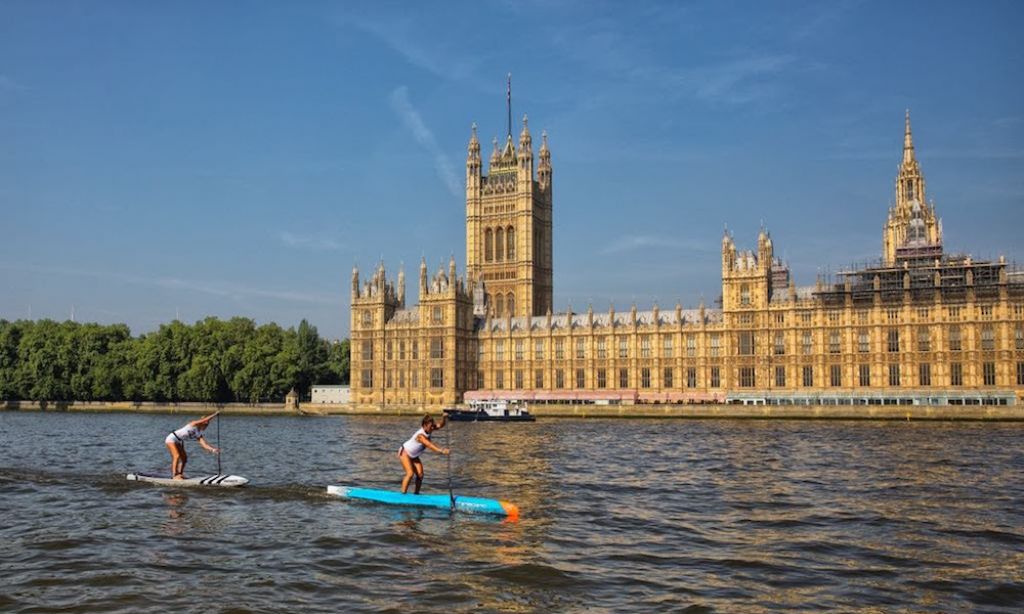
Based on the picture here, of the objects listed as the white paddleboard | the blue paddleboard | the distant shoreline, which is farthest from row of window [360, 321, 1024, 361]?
the white paddleboard

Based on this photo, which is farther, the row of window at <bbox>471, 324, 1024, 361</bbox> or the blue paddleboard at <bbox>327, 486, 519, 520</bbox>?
the row of window at <bbox>471, 324, 1024, 361</bbox>

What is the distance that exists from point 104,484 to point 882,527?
939 inches

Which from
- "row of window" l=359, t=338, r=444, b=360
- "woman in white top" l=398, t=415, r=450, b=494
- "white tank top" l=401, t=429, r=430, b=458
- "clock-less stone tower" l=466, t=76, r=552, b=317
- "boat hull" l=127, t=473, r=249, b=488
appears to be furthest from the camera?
"clock-less stone tower" l=466, t=76, r=552, b=317

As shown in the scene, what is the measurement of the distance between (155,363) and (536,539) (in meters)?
105

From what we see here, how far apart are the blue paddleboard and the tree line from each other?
89.9 metres

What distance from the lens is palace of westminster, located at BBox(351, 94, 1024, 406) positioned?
9044 cm

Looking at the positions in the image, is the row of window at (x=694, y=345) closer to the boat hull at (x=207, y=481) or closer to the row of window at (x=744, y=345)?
the row of window at (x=744, y=345)

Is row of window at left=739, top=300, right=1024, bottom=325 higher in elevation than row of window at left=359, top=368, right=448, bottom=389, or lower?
higher

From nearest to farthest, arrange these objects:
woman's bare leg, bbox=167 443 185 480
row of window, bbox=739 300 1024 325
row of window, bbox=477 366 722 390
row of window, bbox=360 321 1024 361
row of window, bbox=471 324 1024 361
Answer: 1. woman's bare leg, bbox=167 443 185 480
2. row of window, bbox=739 300 1024 325
3. row of window, bbox=471 324 1024 361
4. row of window, bbox=360 321 1024 361
5. row of window, bbox=477 366 722 390

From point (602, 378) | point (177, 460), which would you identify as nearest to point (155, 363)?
point (602, 378)

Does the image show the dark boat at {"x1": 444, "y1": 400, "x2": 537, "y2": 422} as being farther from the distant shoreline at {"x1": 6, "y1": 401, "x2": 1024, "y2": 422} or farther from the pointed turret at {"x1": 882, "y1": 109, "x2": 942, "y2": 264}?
the pointed turret at {"x1": 882, "y1": 109, "x2": 942, "y2": 264}

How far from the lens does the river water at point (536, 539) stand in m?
16.9

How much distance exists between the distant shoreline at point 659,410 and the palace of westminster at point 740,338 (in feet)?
17.2

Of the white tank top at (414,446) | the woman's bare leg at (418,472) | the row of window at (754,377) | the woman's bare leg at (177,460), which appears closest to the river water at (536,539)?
the woman's bare leg at (177,460)
